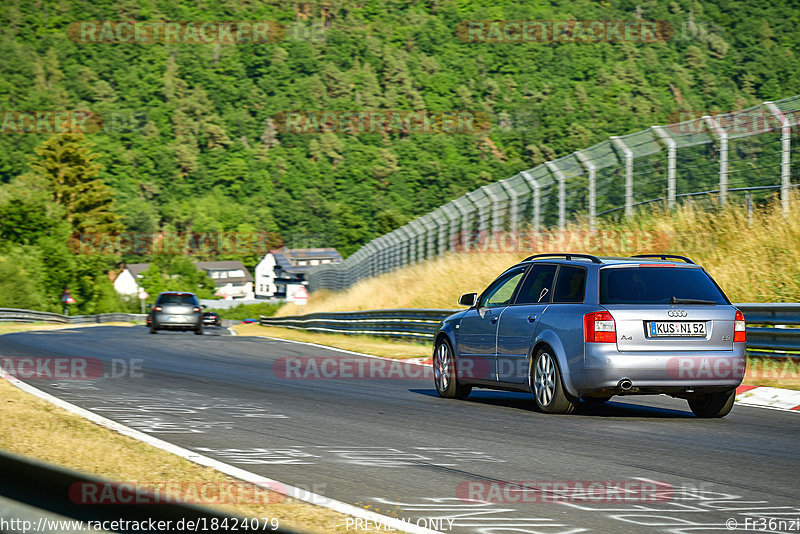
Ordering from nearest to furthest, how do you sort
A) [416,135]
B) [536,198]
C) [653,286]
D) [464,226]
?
[653,286]
[536,198]
[464,226]
[416,135]

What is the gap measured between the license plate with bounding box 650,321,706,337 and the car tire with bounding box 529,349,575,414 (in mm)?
998

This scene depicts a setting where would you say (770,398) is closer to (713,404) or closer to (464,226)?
(713,404)

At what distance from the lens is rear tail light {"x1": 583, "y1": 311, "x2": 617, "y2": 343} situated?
30.9 ft

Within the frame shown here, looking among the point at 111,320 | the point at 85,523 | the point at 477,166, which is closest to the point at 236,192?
the point at 477,166

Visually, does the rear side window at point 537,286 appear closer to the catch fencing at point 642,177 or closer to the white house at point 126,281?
the catch fencing at point 642,177

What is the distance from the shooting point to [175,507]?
2883 mm

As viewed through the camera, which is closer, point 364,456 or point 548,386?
point 364,456

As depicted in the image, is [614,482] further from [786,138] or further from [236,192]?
[236,192]

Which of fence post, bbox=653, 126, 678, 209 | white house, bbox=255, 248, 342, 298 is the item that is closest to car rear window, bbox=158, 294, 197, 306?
fence post, bbox=653, 126, 678, 209

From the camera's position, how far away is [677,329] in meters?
9.54

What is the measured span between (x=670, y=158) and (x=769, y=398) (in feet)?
29.9

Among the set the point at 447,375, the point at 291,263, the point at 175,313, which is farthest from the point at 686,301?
the point at 291,263

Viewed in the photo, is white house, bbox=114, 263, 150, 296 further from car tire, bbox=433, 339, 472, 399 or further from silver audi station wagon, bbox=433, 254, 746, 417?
Result: silver audi station wagon, bbox=433, 254, 746, 417

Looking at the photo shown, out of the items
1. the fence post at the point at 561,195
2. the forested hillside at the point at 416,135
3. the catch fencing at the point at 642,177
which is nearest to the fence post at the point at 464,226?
the catch fencing at the point at 642,177
